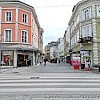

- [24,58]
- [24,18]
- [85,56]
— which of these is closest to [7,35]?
[24,18]

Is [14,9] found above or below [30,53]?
above

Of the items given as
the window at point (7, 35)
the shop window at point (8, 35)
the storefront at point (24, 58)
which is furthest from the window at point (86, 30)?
the window at point (7, 35)

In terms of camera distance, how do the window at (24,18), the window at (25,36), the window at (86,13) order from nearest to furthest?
the window at (86,13) < the window at (25,36) < the window at (24,18)

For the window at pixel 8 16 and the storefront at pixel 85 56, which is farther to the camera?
the window at pixel 8 16

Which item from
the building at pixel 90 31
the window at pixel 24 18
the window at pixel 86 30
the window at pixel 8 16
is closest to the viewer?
the building at pixel 90 31

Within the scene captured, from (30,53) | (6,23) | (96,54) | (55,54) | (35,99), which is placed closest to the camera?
(35,99)

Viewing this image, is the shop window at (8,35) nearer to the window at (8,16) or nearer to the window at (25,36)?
the window at (8,16)

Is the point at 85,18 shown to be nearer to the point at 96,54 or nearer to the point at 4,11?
the point at 96,54

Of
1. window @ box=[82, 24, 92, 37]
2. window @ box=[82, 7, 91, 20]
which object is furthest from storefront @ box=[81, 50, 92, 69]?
window @ box=[82, 7, 91, 20]

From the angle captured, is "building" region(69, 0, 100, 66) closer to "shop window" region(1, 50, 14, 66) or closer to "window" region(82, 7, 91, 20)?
"window" region(82, 7, 91, 20)

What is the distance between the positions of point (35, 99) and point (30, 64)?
35.3 meters

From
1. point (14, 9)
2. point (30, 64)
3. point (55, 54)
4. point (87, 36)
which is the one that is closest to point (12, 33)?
point (14, 9)

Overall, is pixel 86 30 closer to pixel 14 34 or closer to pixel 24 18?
pixel 24 18

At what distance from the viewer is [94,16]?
37.0 metres
